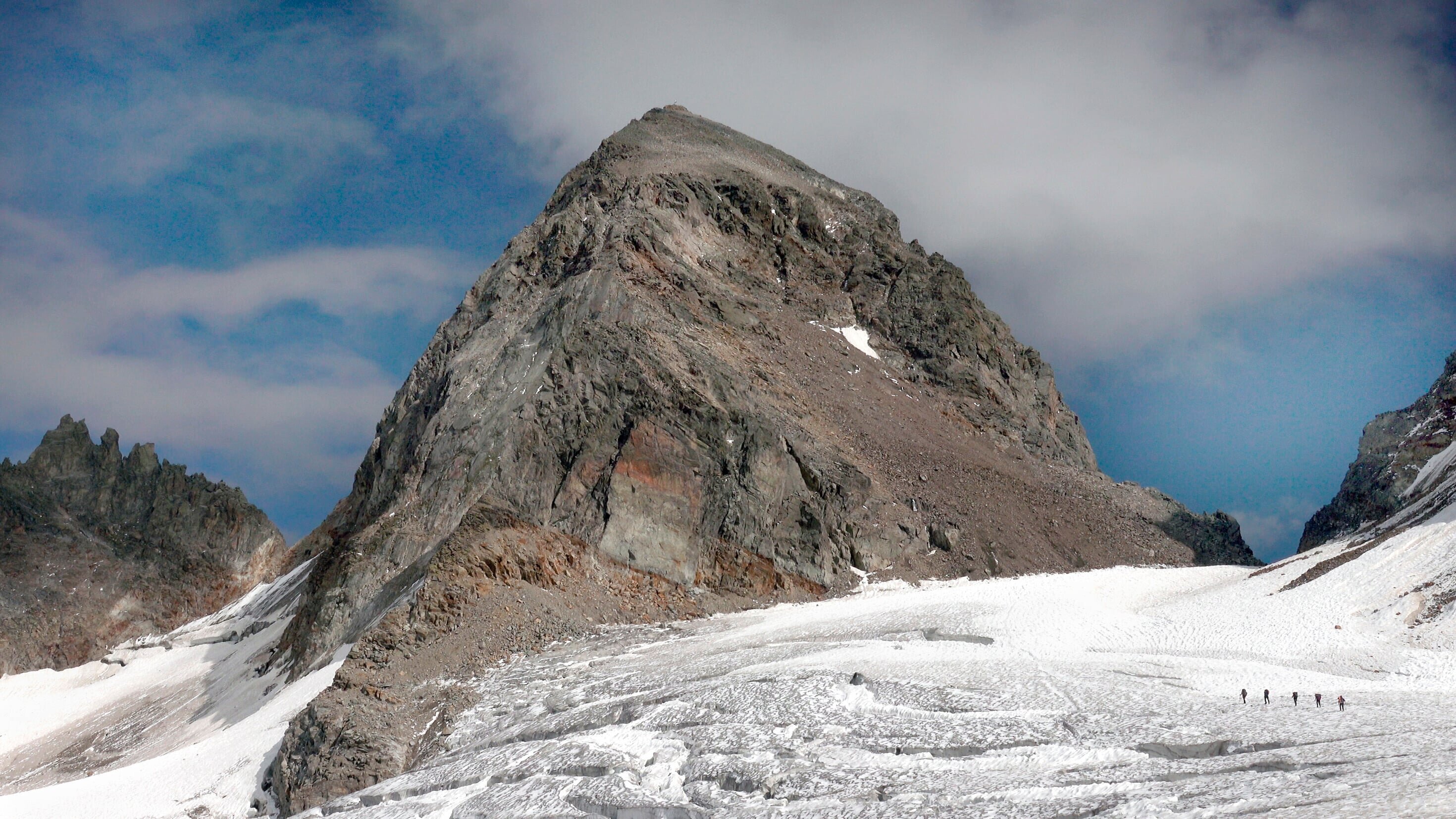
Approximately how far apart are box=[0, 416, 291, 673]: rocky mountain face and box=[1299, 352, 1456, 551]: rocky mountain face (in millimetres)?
61225

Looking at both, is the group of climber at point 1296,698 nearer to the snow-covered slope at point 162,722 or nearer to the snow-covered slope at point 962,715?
the snow-covered slope at point 962,715

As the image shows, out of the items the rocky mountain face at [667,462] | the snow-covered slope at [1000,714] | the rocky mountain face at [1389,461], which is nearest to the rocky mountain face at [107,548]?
the rocky mountain face at [667,462]

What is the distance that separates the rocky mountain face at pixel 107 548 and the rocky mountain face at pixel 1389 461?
61.2 m

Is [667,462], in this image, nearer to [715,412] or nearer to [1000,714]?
[715,412]

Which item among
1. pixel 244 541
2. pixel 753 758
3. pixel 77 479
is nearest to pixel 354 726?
pixel 753 758

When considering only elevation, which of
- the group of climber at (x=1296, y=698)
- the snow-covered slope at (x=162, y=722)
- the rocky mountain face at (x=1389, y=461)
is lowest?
the group of climber at (x=1296, y=698)

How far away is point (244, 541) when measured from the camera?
70250 millimetres

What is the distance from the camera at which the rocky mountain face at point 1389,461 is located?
5038 cm

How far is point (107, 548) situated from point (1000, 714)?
205 feet

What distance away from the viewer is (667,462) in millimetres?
40469

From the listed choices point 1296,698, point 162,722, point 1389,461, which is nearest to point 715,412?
point 1296,698

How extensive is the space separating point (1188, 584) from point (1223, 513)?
76.0ft

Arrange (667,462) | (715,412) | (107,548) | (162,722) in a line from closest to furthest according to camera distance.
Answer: (667,462)
(715,412)
(162,722)
(107,548)

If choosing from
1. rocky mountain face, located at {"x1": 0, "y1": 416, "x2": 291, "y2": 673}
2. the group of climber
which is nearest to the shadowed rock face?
rocky mountain face, located at {"x1": 0, "y1": 416, "x2": 291, "y2": 673}
